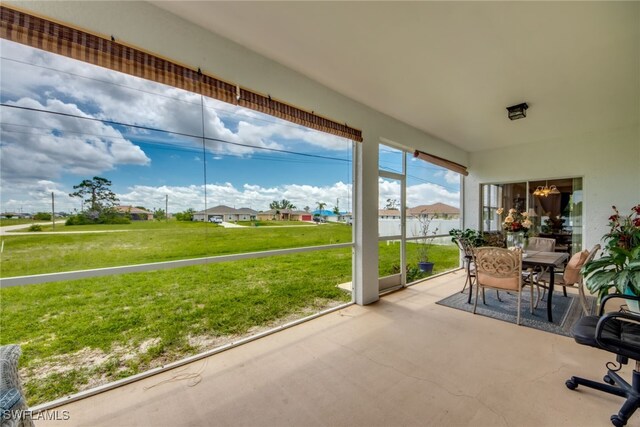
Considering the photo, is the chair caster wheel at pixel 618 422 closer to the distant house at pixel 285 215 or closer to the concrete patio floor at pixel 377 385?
the concrete patio floor at pixel 377 385

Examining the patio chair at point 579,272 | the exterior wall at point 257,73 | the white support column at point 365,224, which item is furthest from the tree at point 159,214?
the patio chair at point 579,272

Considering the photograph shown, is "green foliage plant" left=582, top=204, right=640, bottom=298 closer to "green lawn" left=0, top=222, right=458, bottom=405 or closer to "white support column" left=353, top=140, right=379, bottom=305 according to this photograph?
"white support column" left=353, top=140, right=379, bottom=305

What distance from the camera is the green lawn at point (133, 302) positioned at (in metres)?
1.82

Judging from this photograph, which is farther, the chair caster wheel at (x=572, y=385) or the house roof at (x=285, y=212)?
the house roof at (x=285, y=212)

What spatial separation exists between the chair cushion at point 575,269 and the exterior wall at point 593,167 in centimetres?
185

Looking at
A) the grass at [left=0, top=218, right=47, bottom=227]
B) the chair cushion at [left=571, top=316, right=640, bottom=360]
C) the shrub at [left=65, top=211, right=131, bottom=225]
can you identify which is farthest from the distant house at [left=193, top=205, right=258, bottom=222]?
the chair cushion at [left=571, top=316, right=640, bottom=360]

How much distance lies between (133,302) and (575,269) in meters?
4.77

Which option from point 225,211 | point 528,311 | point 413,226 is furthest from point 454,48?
point 528,311

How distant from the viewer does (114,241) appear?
2008 millimetres

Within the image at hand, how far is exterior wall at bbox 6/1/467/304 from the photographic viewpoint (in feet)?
5.58

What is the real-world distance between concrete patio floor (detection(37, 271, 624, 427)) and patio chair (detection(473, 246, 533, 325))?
19.0 inches

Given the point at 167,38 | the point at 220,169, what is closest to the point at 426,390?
the point at 220,169

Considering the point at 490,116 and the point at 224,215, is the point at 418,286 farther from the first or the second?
the point at 224,215

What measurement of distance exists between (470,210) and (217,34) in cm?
569
